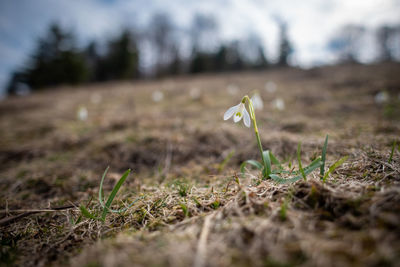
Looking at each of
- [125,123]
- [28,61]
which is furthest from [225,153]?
[28,61]

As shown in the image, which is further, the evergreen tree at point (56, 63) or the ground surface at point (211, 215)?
the evergreen tree at point (56, 63)

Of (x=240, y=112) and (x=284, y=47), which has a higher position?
(x=284, y=47)

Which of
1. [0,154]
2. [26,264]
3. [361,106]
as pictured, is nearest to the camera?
[26,264]

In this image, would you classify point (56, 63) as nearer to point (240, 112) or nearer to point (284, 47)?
point (240, 112)

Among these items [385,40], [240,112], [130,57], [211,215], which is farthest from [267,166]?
[385,40]

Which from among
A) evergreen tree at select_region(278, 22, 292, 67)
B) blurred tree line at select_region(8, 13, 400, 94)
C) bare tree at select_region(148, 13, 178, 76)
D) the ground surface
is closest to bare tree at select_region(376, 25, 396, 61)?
blurred tree line at select_region(8, 13, 400, 94)

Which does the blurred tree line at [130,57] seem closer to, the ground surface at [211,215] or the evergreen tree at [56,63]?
the evergreen tree at [56,63]

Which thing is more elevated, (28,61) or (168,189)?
(28,61)

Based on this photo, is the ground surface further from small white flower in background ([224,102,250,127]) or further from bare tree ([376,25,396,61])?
bare tree ([376,25,396,61])

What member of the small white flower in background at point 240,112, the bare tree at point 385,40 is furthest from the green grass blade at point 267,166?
the bare tree at point 385,40

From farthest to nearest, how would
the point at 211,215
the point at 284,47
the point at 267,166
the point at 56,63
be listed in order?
the point at 284,47 < the point at 56,63 < the point at 267,166 < the point at 211,215

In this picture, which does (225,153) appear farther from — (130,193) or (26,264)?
(26,264)
